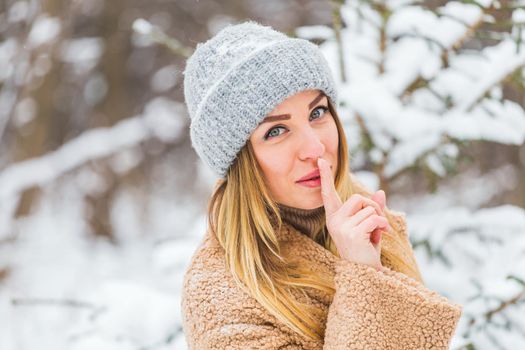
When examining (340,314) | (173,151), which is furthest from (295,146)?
(173,151)

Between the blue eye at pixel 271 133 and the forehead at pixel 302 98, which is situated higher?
the forehead at pixel 302 98

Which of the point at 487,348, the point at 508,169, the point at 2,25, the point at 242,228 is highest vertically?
the point at 242,228

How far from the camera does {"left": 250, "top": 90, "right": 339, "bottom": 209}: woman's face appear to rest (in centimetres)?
160

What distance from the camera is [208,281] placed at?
163cm

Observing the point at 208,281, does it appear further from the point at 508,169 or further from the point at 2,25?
the point at 2,25

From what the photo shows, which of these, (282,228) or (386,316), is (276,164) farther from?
(386,316)

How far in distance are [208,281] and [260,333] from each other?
0.61 feet

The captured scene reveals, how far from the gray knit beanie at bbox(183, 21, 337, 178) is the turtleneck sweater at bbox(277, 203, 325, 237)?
209mm

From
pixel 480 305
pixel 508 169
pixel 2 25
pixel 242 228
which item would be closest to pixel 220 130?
pixel 242 228

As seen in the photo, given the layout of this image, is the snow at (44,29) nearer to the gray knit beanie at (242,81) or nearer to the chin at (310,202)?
the gray knit beanie at (242,81)

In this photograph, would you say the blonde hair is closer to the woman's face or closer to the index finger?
the woman's face

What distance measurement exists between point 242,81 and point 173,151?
7.32 m

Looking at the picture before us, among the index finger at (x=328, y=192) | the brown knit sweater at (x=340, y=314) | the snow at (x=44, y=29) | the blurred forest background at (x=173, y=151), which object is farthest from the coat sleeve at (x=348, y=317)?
the snow at (x=44, y=29)

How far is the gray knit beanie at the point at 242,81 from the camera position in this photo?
62.7 inches
